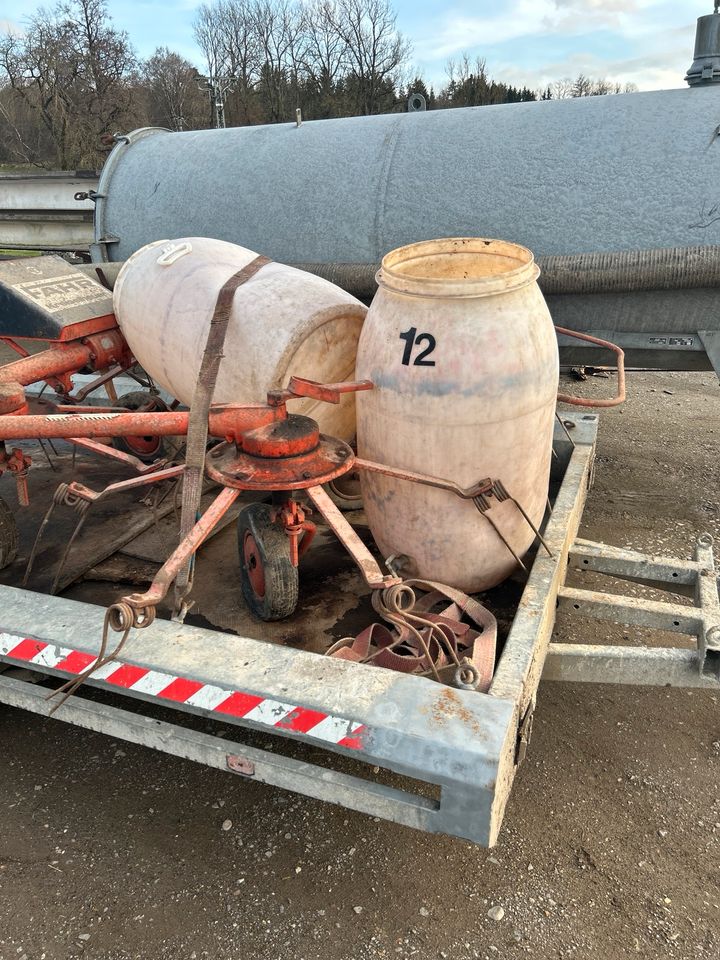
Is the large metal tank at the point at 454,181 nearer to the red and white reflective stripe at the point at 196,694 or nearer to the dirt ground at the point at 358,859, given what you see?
the dirt ground at the point at 358,859

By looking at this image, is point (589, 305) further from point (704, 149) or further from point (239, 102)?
point (239, 102)

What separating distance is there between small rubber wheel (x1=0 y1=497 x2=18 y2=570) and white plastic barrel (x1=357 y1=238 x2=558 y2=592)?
150cm

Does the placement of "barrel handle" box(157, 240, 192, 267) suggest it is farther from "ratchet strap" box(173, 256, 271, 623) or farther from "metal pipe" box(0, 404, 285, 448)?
"metal pipe" box(0, 404, 285, 448)

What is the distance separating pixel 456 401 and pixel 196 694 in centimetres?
121

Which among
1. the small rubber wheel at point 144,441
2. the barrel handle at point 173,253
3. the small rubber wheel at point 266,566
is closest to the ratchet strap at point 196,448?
the small rubber wheel at point 266,566

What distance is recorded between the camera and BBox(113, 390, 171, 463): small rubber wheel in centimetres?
400

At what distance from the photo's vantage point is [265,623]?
2.65 meters

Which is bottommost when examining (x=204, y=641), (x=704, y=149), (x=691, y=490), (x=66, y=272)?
(x=691, y=490)

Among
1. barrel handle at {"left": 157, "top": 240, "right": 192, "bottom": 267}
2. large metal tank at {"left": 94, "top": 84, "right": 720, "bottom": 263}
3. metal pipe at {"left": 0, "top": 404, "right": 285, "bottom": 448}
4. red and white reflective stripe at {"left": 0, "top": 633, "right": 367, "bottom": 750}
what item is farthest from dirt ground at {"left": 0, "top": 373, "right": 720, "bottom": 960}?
large metal tank at {"left": 94, "top": 84, "right": 720, "bottom": 263}

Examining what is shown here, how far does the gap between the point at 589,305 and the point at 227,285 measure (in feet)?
6.75

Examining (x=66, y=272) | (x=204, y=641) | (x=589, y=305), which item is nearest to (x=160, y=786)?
(x=204, y=641)

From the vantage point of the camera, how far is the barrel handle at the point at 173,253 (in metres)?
3.31

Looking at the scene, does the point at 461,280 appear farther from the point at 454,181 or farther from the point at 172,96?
the point at 172,96

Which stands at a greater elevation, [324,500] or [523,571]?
[324,500]
